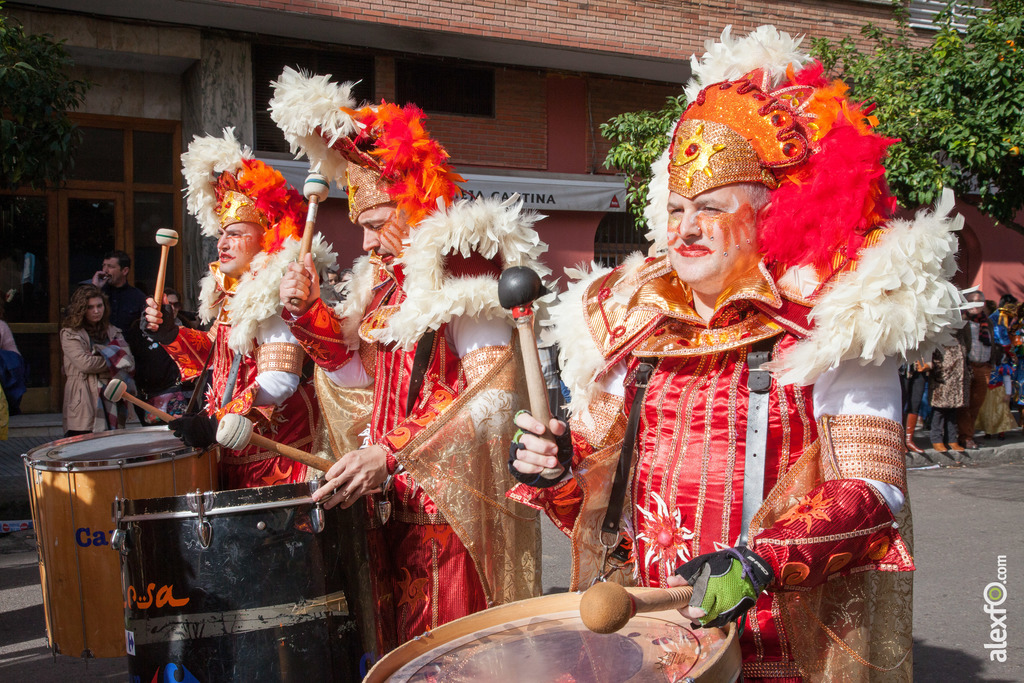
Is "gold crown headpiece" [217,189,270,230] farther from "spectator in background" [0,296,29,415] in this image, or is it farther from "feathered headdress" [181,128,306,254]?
"spectator in background" [0,296,29,415]

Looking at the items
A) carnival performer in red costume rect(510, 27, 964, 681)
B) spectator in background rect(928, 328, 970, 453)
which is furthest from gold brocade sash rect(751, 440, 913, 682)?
spectator in background rect(928, 328, 970, 453)

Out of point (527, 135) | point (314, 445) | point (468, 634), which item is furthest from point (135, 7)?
point (468, 634)

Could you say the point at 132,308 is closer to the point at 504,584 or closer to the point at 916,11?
the point at 504,584

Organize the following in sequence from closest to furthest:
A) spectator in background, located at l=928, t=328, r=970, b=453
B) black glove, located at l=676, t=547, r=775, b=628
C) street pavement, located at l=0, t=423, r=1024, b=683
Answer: black glove, located at l=676, t=547, r=775, b=628
street pavement, located at l=0, t=423, r=1024, b=683
spectator in background, located at l=928, t=328, r=970, b=453

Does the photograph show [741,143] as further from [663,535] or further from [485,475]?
Result: [485,475]

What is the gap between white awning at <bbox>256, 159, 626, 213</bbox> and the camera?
12658mm

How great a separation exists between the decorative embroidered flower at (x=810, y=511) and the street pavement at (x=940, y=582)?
9.90 ft

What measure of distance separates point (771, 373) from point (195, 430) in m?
2.07

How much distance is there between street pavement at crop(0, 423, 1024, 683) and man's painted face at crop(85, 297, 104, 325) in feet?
4.68

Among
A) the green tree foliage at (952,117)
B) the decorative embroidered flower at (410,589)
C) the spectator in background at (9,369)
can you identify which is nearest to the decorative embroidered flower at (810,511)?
the decorative embroidered flower at (410,589)

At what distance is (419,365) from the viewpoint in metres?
2.91

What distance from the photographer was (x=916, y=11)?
14.5 meters

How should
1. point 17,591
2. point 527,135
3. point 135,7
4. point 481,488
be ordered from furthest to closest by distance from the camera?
point 527,135 → point 135,7 → point 17,591 → point 481,488

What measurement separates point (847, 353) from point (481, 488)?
137 centimetres
